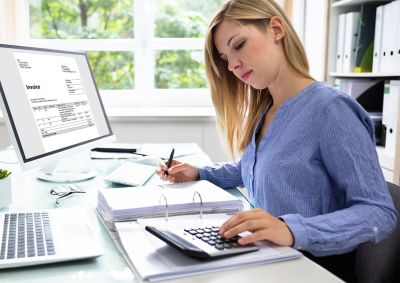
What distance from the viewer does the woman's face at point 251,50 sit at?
1113mm

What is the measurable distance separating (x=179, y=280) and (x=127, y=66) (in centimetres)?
256

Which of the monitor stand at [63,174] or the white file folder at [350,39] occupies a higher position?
the white file folder at [350,39]

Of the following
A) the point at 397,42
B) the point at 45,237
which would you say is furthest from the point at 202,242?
the point at 397,42

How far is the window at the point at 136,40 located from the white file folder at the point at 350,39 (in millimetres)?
1089

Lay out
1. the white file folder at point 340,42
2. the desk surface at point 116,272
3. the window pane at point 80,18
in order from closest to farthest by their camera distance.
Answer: the desk surface at point 116,272, the white file folder at point 340,42, the window pane at point 80,18

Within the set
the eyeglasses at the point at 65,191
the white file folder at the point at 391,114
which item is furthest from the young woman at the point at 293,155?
the white file folder at the point at 391,114

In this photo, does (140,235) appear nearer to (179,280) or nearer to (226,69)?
(179,280)

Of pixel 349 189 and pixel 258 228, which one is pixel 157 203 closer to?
pixel 258 228

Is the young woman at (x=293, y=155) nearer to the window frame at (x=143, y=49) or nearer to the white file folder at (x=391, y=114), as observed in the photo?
the white file folder at (x=391, y=114)

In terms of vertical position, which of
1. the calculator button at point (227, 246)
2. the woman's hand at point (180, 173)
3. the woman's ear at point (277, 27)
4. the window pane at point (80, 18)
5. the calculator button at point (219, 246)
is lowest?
the woman's hand at point (180, 173)

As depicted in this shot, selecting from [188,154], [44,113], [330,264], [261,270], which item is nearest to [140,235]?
[261,270]

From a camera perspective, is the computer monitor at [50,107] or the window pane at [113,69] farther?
the window pane at [113,69]

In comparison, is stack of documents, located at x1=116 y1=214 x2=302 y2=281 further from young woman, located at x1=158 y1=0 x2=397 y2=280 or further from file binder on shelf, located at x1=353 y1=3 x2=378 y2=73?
file binder on shelf, located at x1=353 y1=3 x2=378 y2=73

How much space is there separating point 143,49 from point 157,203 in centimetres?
224
